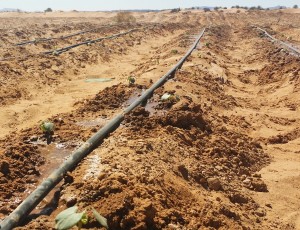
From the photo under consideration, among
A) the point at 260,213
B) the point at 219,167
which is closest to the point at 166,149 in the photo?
the point at 219,167

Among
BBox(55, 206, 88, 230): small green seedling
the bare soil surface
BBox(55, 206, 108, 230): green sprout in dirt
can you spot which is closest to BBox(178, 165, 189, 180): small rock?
the bare soil surface

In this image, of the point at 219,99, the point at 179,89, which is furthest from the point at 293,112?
the point at 179,89

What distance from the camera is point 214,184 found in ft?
17.0

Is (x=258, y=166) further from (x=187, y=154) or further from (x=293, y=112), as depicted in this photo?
(x=293, y=112)

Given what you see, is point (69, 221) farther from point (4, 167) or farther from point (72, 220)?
point (4, 167)

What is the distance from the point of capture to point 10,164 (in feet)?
16.0

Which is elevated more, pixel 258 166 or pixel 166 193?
pixel 166 193

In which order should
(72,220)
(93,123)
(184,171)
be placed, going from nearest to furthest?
(72,220)
(184,171)
(93,123)

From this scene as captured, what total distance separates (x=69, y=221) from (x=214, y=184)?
2.51 metres

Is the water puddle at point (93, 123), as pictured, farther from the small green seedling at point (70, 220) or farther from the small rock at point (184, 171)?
the small green seedling at point (70, 220)

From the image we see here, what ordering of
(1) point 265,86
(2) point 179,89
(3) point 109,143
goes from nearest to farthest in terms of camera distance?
(3) point 109,143
(2) point 179,89
(1) point 265,86

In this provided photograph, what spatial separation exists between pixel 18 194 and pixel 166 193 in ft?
5.56

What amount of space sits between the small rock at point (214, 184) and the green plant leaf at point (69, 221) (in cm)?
241

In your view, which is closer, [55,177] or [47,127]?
[55,177]
